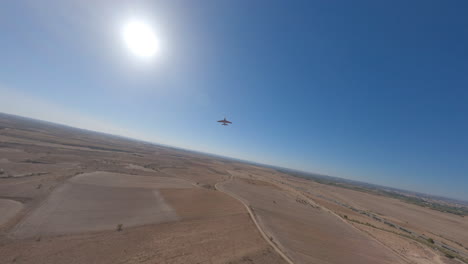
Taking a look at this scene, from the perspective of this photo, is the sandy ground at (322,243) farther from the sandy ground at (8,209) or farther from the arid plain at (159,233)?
the sandy ground at (8,209)

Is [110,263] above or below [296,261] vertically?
below

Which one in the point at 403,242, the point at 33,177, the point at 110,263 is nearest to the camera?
the point at 110,263

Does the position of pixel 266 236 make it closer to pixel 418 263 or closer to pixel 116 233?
pixel 116 233

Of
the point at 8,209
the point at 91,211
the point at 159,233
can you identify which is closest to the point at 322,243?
the point at 159,233

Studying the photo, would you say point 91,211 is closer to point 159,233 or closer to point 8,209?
point 8,209

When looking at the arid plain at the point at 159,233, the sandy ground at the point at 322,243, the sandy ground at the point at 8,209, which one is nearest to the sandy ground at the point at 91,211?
the arid plain at the point at 159,233

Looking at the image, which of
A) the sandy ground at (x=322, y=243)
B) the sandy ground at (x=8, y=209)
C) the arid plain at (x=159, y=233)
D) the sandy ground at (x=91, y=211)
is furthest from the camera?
the sandy ground at (x=8, y=209)

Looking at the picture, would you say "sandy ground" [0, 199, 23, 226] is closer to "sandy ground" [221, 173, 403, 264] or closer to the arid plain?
the arid plain

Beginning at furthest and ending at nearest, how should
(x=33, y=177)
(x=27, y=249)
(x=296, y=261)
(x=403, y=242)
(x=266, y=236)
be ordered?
(x=33, y=177) < (x=403, y=242) < (x=266, y=236) < (x=296, y=261) < (x=27, y=249)

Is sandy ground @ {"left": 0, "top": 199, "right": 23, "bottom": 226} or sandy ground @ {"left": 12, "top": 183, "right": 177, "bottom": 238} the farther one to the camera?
sandy ground @ {"left": 0, "top": 199, "right": 23, "bottom": 226}

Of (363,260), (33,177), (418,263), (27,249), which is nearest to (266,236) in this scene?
(363,260)

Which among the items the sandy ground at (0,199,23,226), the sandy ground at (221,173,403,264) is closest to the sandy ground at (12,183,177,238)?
the sandy ground at (0,199,23,226)
